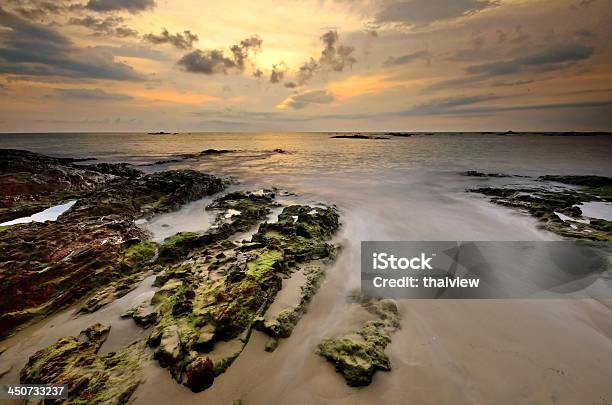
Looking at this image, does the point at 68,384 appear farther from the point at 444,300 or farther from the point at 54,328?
the point at 444,300

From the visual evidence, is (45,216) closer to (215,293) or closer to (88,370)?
(88,370)

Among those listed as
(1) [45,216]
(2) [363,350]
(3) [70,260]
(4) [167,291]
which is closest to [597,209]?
(2) [363,350]

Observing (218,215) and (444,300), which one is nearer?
(444,300)

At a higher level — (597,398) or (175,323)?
(175,323)

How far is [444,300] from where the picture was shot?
5531 millimetres

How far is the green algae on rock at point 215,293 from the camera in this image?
12.5 feet

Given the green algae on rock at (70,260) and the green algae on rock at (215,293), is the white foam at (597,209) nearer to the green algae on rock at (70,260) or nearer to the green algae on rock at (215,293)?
the green algae on rock at (215,293)

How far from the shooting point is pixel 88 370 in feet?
11.9

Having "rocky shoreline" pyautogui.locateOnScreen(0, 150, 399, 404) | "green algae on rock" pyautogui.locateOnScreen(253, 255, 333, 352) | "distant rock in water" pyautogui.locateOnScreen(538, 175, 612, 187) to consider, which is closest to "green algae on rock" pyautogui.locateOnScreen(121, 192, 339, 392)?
"rocky shoreline" pyautogui.locateOnScreen(0, 150, 399, 404)

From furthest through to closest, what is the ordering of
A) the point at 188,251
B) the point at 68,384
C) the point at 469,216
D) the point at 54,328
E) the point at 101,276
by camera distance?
the point at 469,216, the point at 188,251, the point at 101,276, the point at 54,328, the point at 68,384

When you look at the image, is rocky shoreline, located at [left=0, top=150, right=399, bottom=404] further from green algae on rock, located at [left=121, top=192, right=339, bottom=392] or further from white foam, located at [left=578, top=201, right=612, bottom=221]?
white foam, located at [left=578, top=201, right=612, bottom=221]

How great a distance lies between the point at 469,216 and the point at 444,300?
272 inches

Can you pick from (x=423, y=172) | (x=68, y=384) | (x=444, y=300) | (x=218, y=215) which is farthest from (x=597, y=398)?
(x=423, y=172)

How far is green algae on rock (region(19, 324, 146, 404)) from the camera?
3357mm
